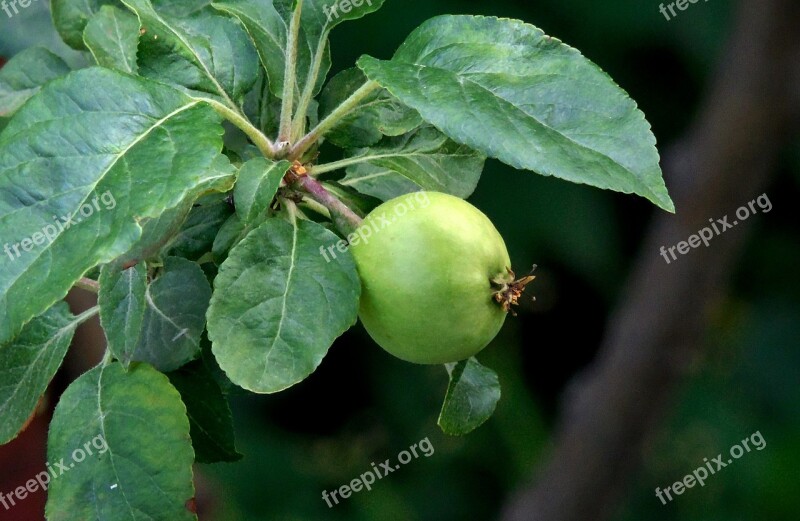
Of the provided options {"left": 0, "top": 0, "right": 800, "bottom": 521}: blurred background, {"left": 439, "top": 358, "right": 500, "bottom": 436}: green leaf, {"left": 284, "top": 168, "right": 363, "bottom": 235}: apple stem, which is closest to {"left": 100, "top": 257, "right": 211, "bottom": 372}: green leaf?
{"left": 284, "top": 168, "right": 363, "bottom": 235}: apple stem

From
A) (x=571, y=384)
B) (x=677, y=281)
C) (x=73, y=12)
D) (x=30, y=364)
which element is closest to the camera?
(x=30, y=364)

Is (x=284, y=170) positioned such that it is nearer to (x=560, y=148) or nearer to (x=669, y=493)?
(x=560, y=148)

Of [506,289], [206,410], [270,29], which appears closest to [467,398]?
[506,289]

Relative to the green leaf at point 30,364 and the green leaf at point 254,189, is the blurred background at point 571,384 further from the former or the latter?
the green leaf at point 254,189

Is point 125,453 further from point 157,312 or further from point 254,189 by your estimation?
point 254,189

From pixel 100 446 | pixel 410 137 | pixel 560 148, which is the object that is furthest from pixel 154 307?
pixel 560 148

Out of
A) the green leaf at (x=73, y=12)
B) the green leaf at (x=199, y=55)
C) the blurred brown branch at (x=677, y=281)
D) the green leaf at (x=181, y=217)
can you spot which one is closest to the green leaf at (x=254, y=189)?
the green leaf at (x=181, y=217)

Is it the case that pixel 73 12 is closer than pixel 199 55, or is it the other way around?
pixel 199 55

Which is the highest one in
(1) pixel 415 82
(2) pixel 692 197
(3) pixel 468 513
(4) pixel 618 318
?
(1) pixel 415 82

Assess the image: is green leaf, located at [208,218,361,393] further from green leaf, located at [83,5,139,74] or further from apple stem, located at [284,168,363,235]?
green leaf, located at [83,5,139,74]
